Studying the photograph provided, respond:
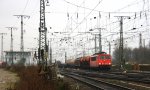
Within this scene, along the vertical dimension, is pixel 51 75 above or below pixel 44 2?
below

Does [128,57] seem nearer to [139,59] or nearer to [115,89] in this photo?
[139,59]

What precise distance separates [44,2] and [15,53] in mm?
57261

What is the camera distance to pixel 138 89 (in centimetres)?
2202

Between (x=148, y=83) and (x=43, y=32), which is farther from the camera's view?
(x=43, y=32)

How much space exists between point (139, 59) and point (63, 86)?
71.5m

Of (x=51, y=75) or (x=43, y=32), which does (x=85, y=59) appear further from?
(x=51, y=75)

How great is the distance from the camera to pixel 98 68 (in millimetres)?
58938

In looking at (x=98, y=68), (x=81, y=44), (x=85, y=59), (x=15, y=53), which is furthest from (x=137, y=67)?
(x=15, y=53)

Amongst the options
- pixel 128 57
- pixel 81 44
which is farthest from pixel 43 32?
pixel 128 57

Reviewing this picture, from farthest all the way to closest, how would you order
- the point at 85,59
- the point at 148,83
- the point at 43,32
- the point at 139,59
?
the point at 139,59
the point at 85,59
the point at 43,32
the point at 148,83

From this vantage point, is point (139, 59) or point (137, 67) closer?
point (137, 67)

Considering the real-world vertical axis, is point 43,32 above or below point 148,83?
above

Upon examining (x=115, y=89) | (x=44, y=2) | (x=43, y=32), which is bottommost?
(x=115, y=89)

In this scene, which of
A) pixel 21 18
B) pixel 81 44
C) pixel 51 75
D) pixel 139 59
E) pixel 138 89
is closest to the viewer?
pixel 138 89
